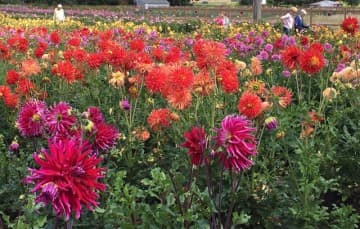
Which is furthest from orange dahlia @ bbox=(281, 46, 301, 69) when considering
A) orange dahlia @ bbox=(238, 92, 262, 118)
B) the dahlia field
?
orange dahlia @ bbox=(238, 92, 262, 118)

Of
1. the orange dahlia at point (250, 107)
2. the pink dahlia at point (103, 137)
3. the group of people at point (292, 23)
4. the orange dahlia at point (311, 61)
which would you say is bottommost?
the group of people at point (292, 23)

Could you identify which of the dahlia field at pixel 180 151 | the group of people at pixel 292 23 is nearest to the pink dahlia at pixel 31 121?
the dahlia field at pixel 180 151

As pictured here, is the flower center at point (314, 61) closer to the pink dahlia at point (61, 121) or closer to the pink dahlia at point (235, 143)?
the pink dahlia at point (235, 143)

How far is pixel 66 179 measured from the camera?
5.15ft

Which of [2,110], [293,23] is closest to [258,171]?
[2,110]

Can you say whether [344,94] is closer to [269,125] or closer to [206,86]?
[206,86]

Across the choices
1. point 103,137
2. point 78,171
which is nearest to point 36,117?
point 103,137

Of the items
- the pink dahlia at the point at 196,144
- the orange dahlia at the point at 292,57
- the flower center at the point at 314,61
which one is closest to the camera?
the pink dahlia at the point at 196,144

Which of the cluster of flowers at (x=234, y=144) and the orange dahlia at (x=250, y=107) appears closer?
the cluster of flowers at (x=234, y=144)

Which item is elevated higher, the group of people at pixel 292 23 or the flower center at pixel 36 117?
the flower center at pixel 36 117

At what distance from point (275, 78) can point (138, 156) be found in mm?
2718

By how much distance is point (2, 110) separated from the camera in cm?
485

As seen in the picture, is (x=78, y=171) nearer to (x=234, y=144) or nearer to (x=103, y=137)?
(x=234, y=144)

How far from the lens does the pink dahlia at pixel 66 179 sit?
1.57 metres
